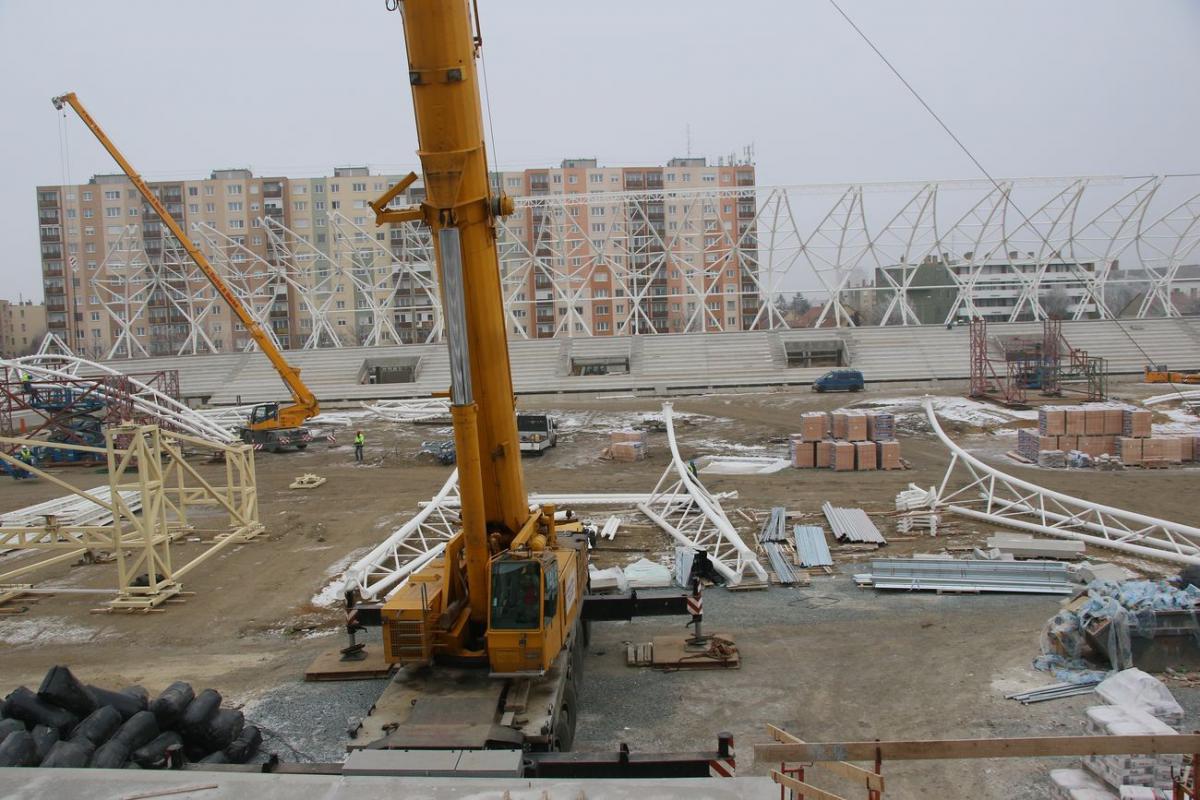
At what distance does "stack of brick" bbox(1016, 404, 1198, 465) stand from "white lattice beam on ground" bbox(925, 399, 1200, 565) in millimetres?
4606

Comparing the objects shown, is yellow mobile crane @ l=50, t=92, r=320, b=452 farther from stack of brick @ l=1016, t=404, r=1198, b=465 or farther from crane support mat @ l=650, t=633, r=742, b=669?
stack of brick @ l=1016, t=404, r=1198, b=465

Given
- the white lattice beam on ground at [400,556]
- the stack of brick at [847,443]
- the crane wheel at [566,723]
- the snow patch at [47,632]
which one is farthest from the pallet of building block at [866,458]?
the snow patch at [47,632]

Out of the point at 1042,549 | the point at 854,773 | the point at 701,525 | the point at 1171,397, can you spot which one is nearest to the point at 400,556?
the point at 701,525

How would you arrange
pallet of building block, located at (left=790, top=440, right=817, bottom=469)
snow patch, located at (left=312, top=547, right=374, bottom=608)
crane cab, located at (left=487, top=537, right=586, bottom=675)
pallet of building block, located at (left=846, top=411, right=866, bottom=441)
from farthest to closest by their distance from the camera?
1. pallet of building block, located at (left=846, top=411, right=866, bottom=441)
2. pallet of building block, located at (left=790, top=440, right=817, bottom=469)
3. snow patch, located at (left=312, top=547, right=374, bottom=608)
4. crane cab, located at (left=487, top=537, right=586, bottom=675)

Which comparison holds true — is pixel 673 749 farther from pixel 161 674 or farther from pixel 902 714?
pixel 161 674

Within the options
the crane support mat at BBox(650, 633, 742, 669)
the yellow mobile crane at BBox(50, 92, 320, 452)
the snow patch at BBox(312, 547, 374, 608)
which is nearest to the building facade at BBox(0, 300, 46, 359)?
the yellow mobile crane at BBox(50, 92, 320, 452)

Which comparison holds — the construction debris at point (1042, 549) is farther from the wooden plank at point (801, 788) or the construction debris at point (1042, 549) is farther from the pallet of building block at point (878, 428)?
the pallet of building block at point (878, 428)

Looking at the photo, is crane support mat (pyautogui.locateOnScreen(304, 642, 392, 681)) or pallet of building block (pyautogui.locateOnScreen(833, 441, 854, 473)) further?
pallet of building block (pyautogui.locateOnScreen(833, 441, 854, 473))

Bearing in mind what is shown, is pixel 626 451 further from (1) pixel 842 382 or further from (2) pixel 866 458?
(1) pixel 842 382

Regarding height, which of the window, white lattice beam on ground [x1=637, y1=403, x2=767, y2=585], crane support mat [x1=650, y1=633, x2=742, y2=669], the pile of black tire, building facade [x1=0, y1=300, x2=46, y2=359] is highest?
building facade [x1=0, y1=300, x2=46, y2=359]

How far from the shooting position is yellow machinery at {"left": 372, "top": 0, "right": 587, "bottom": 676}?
5949 mm

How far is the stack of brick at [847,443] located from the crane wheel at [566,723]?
1439cm

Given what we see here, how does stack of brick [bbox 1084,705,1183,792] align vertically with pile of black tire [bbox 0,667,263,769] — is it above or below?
below

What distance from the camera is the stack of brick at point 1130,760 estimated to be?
557 cm
